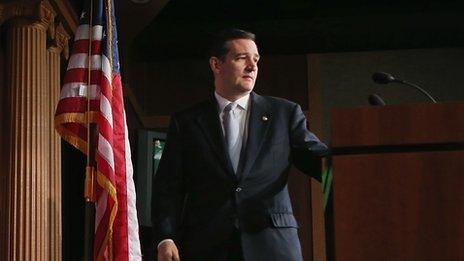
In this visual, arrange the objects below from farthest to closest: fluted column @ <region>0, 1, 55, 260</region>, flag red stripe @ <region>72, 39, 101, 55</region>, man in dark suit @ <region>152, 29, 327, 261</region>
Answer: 1. fluted column @ <region>0, 1, 55, 260</region>
2. flag red stripe @ <region>72, 39, 101, 55</region>
3. man in dark suit @ <region>152, 29, 327, 261</region>

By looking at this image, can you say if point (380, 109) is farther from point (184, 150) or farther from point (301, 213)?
point (301, 213)

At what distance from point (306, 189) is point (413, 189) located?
582 cm

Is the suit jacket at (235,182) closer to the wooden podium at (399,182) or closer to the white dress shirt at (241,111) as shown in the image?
the white dress shirt at (241,111)

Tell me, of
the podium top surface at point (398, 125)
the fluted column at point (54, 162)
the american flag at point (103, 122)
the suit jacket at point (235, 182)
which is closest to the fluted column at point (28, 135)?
the fluted column at point (54, 162)

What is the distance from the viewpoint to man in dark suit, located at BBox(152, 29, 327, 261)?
2.67 m

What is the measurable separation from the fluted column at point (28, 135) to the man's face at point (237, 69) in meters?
1.91

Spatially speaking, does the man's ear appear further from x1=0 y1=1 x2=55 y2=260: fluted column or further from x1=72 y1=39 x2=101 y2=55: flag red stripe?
x1=0 y1=1 x2=55 y2=260: fluted column

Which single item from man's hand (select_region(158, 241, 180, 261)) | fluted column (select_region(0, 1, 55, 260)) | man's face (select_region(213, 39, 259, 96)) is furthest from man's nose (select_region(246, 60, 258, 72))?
fluted column (select_region(0, 1, 55, 260))

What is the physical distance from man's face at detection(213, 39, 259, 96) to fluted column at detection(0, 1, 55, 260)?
1.91 m

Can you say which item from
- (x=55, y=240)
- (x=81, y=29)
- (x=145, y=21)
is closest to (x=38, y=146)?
(x=55, y=240)

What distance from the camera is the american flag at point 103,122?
3523mm

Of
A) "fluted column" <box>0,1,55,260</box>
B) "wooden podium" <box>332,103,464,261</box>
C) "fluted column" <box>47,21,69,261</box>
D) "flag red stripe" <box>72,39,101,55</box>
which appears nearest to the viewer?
"wooden podium" <box>332,103,464,261</box>

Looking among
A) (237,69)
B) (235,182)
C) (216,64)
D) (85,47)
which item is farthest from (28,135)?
(235,182)

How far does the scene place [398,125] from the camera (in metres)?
2.03
